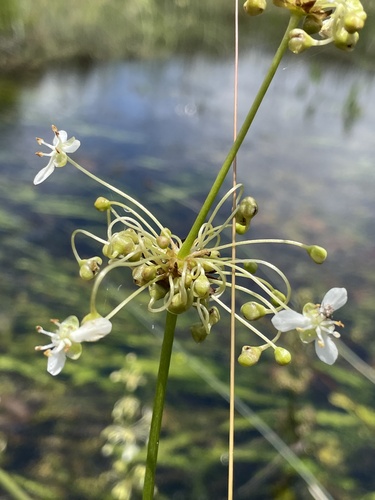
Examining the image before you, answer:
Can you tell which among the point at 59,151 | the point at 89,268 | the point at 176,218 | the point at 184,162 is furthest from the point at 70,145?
the point at 184,162

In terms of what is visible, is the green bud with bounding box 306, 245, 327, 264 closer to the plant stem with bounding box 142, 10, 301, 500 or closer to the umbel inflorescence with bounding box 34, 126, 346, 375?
the umbel inflorescence with bounding box 34, 126, 346, 375

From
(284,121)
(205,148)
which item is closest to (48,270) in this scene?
(205,148)

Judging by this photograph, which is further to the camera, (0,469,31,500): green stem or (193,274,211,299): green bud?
(0,469,31,500): green stem

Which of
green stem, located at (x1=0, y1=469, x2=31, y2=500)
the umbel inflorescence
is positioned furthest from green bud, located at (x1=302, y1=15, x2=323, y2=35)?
green stem, located at (x1=0, y1=469, x2=31, y2=500)

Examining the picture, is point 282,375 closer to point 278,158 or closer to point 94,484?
point 94,484

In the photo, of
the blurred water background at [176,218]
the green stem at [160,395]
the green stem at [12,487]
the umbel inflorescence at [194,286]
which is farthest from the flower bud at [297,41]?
the blurred water background at [176,218]

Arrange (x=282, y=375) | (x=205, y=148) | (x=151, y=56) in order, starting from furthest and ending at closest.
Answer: (x=151, y=56)
(x=205, y=148)
(x=282, y=375)

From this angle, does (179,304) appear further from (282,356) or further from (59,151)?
(59,151)
